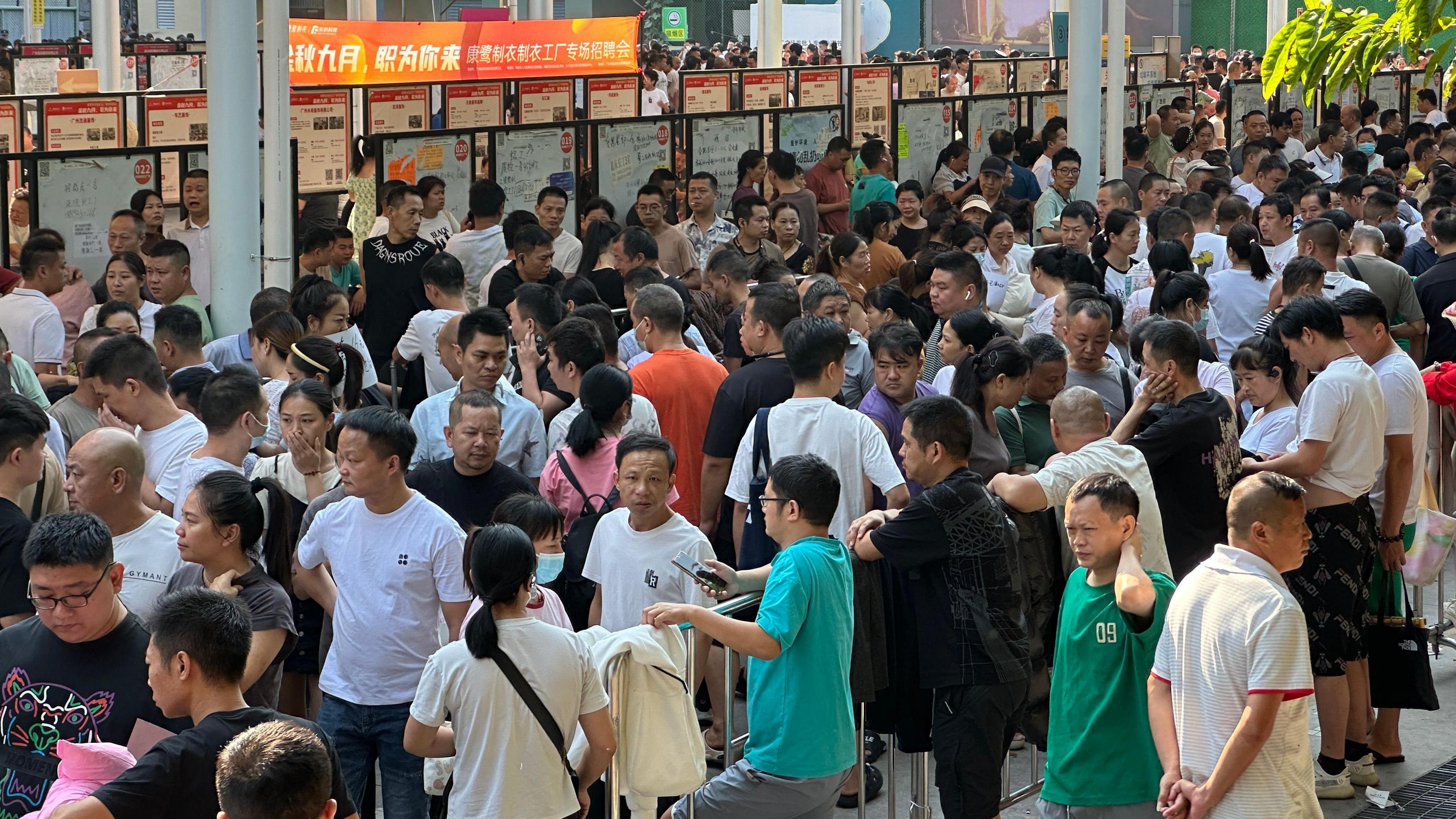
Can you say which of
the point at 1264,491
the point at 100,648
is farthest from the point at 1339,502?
the point at 100,648

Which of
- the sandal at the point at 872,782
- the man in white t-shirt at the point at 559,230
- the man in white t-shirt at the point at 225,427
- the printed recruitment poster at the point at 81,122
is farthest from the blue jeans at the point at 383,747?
the printed recruitment poster at the point at 81,122

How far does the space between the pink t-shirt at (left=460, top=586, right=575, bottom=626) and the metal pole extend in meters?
4.21

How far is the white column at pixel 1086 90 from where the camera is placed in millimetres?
12500

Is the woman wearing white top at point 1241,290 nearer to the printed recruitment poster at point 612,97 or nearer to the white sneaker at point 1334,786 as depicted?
the white sneaker at point 1334,786

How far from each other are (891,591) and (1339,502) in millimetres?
1989

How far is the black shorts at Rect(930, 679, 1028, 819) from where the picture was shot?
15.3ft

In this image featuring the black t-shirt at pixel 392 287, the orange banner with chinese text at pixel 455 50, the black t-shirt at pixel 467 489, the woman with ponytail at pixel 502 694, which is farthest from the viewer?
the orange banner with chinese text at pixel 455 50

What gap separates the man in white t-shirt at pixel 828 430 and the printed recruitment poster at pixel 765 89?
10.0m

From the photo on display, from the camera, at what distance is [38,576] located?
12.0ft

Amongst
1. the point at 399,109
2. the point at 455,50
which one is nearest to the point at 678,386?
the point at 399,109

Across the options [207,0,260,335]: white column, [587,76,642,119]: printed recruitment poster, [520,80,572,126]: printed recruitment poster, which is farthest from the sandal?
[587,76,642,119]: printed recruitment poster

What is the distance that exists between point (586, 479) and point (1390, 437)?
3083mm

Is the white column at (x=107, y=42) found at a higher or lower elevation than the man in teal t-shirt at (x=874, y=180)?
higher

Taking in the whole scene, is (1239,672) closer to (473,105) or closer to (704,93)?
(473,105)
